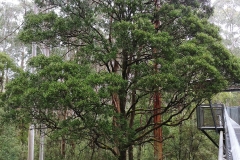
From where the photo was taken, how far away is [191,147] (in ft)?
32.9

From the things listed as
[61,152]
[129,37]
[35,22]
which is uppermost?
[35,22]

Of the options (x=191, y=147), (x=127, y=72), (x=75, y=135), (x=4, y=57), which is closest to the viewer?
(x=75, y=135)

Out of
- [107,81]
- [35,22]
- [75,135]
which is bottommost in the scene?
[75,135]

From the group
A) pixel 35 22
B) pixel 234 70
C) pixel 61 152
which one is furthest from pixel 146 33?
pixel 61 152

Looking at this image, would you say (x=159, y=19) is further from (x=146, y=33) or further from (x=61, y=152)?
(x=61, y=152)

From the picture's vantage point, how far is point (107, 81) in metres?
4.85

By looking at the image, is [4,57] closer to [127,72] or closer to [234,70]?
[127,72]

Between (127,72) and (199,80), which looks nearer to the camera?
(199,80)

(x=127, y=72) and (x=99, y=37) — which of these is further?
(x=127, y=72)

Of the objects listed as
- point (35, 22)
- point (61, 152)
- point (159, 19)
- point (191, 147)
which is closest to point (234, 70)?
point (159, 19)

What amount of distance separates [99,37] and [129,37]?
1.09m

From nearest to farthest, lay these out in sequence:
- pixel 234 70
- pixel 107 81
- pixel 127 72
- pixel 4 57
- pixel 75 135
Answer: pixel 107 81, pixel 75 135, pixel 234 70, pixel 127 72, pixel 4 57

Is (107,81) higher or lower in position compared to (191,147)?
higher

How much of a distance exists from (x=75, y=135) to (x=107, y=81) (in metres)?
1.15
